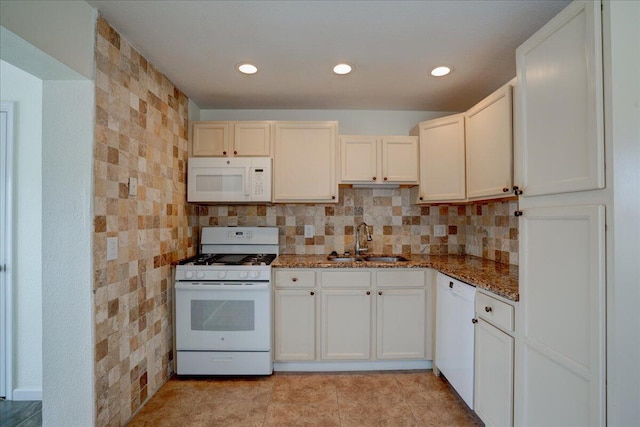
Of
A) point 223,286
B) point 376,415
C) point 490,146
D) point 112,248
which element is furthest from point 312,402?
point 490,146

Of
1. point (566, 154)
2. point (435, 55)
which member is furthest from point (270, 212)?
point (566, 154)

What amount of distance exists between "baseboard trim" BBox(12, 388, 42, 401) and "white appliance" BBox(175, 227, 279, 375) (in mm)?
869

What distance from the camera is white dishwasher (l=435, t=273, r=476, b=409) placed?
1903 millimetres

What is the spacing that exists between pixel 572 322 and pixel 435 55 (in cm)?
170

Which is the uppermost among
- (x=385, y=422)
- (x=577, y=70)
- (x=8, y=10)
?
(x=8, y=10)

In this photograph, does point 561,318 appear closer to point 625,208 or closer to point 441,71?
point 625,208

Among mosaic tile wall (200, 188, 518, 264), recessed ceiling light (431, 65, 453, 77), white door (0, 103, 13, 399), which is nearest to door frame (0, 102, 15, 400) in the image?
white door (0, 103, 13, 399)

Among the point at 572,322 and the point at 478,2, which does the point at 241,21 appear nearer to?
the point at 478,2

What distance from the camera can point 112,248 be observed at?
1714 mm

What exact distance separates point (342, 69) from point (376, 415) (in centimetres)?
233

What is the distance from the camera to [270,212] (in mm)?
3074

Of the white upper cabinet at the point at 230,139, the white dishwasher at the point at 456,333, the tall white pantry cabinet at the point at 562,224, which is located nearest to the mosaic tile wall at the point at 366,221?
the white upper cabinet at the point at 230,139

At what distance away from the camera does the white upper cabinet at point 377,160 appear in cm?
280

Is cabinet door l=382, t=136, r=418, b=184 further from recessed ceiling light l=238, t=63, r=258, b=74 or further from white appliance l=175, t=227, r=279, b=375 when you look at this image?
white appliance l=175, t=227, r=279, b=375
